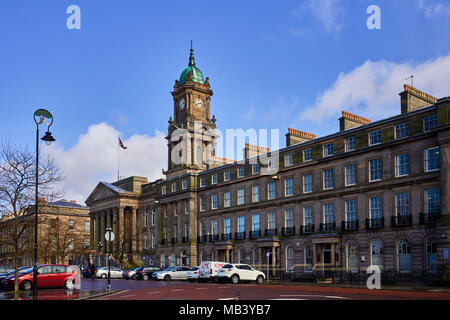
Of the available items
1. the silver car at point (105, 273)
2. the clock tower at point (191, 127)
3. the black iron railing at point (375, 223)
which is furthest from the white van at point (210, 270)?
the clock tower at point (191, 127)

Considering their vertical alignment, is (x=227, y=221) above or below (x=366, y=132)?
below

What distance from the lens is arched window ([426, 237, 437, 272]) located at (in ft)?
138

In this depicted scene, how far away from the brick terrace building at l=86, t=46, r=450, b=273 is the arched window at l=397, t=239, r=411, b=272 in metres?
0.09

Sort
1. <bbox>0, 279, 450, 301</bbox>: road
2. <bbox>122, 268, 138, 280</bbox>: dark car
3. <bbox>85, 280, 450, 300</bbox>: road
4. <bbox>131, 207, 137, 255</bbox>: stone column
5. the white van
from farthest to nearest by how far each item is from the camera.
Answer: <bbox>131, 207, 137, 255</bbox>: stone column
<bbox>122, 268, 138, 280</bbox>: dark car
the white van
<bbox>0, 279, 450, 301</bbox>: road
<bbox>85, 280, 450, 300</bbox>: road

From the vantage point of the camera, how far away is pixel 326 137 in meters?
52.7

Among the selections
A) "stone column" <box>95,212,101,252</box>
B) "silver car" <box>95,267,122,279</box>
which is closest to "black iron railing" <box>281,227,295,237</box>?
"silver car" <box>95,267,122,279</box>

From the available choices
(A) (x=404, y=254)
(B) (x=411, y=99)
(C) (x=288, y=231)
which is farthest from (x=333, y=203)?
(B) (x=411, y=99)

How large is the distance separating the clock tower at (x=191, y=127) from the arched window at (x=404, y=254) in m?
55.0

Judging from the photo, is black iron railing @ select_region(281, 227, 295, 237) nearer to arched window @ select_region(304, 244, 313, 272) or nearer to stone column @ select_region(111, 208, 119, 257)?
arched window @ select_region(304, 244, 313, 272)

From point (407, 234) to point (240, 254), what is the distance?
23987mm

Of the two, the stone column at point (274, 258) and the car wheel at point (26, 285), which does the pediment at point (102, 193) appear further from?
the car wheel at point (26, 285)

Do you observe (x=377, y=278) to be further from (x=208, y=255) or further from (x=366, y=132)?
(x=208, y=255)

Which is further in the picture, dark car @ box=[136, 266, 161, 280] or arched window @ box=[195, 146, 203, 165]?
arched window @ box=[195, 146, 203, 165]
